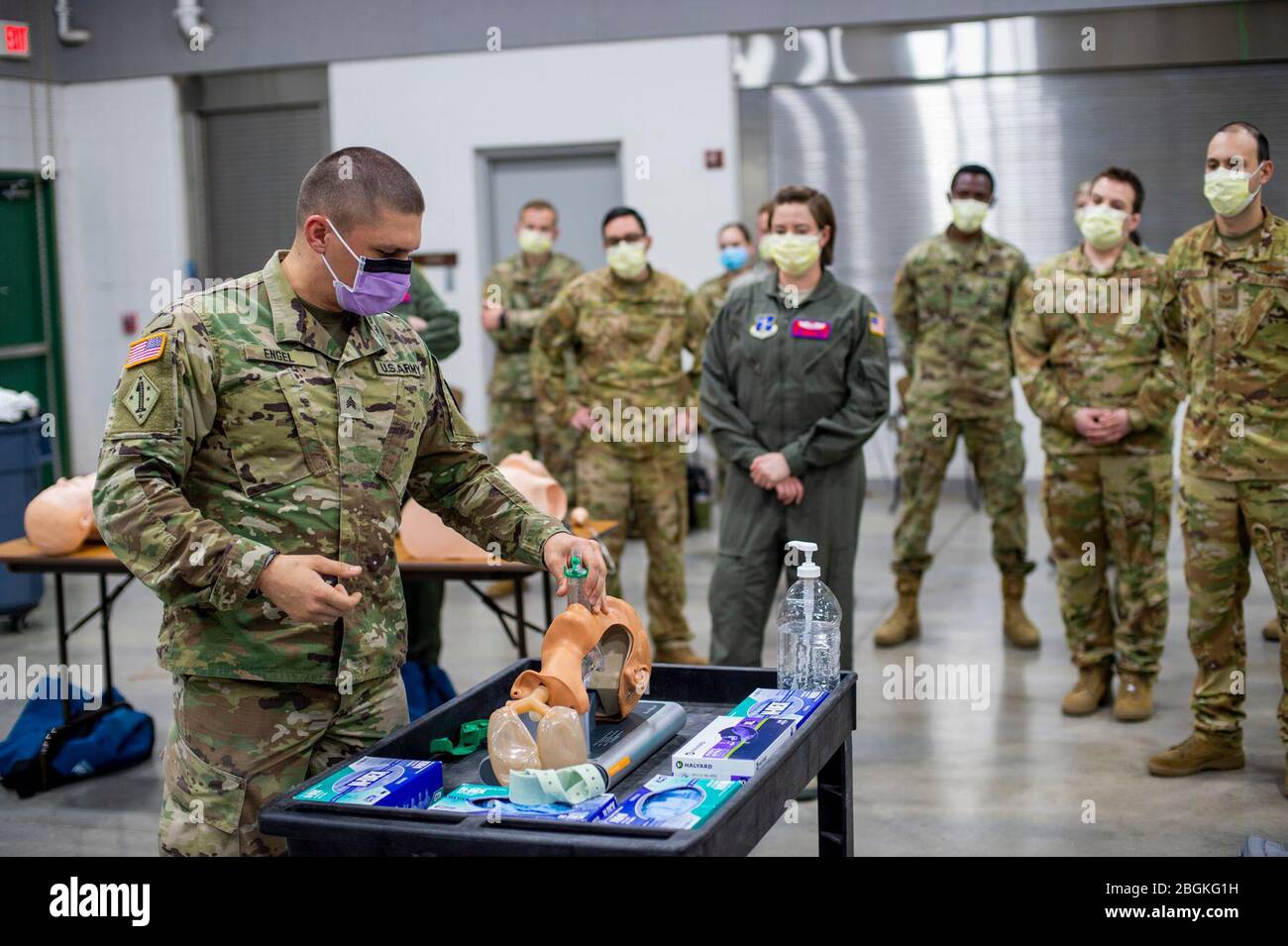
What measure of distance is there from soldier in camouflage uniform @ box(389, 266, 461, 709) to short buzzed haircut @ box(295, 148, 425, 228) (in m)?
1.98

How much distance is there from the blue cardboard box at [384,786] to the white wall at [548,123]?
23.3ft

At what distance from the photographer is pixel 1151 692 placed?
16.0ft

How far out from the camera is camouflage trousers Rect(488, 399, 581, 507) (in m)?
7.30

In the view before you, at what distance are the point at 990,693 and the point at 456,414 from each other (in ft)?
10.6

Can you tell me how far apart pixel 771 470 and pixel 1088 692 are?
1.67m

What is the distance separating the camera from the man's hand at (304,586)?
1.99 metres

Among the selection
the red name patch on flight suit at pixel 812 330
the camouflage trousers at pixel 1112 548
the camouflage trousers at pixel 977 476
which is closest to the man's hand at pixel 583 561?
the red name patch on flight suit at pixel 812 330

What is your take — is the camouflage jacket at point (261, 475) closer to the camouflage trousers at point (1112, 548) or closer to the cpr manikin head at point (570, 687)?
the cpr manikin head at point (570, 687)

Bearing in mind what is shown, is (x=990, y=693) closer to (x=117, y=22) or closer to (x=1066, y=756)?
(x=1066, y=756)

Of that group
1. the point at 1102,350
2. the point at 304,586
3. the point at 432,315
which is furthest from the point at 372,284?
the point at 432,315
